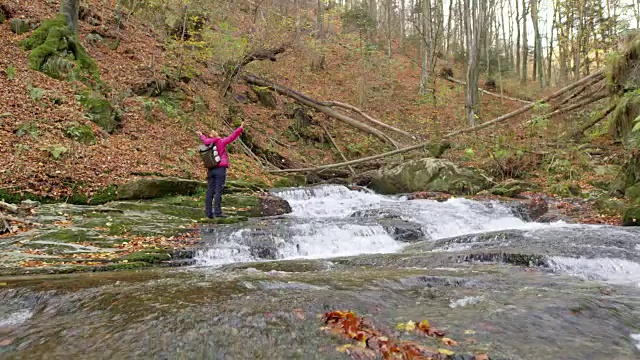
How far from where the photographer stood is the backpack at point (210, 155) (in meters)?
9.23

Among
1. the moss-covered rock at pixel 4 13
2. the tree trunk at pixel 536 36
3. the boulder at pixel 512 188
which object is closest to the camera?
the boulder at pixel 512 188

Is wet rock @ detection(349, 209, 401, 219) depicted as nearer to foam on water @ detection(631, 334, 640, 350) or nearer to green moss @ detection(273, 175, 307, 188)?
green moss @ detection(273, 175, 307, 188)

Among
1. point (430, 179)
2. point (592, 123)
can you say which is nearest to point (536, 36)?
point (592, 123)

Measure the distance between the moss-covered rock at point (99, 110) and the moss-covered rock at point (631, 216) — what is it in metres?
13.6

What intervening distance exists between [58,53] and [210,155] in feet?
27.6

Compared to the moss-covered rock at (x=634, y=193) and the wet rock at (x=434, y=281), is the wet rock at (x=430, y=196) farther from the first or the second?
the wet rock at (x=434, y=281)

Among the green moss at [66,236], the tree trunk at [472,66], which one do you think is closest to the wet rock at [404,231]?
the green moss at [66,236]

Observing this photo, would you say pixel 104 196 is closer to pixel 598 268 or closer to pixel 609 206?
pixel 598 268

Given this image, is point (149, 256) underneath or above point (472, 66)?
underneath

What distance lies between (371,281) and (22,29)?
15465mm

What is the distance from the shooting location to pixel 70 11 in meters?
15.0

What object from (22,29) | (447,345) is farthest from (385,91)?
(447,345)

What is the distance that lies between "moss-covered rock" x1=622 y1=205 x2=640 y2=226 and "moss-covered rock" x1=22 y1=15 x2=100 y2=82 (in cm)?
1554

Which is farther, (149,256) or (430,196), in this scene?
(430,196)
